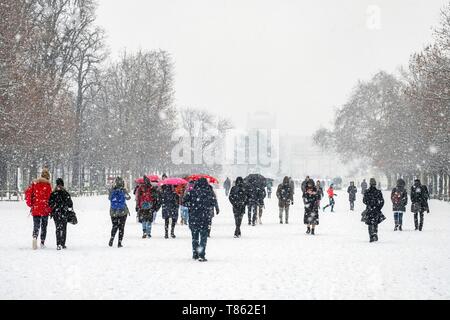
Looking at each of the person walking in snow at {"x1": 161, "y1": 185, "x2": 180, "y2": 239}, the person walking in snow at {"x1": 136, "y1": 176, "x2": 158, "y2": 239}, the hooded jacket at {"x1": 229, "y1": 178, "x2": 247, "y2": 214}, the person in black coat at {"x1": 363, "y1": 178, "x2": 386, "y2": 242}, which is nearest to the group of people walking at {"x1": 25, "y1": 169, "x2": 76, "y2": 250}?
the person walking in snow at {"x1": 136, "y1": 176, "x2": 158, "y2": 239}

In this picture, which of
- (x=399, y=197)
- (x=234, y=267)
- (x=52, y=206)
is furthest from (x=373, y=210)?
(x=52, y=206)

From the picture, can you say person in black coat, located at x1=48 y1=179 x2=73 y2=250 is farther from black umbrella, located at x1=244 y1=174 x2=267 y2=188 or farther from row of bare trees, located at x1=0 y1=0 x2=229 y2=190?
row of bare trees, located at x1=0 y1=0 x2=229 y2=190

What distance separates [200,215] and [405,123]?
55.9 meters

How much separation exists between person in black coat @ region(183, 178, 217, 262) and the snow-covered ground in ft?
1.18

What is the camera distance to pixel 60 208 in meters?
17.5

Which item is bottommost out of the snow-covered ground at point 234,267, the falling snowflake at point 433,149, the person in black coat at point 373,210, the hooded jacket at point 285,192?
the snow-covered ground at point 234,267

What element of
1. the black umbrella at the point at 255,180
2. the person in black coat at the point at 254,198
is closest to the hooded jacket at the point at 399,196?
the person in black coat at the point at 254,198

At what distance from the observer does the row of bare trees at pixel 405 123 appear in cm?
4266

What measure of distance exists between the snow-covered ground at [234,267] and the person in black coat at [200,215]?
358 millimetres

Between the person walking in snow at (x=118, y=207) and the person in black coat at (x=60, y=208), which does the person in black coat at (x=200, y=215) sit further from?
the person in black coat at (x=60, y=208)

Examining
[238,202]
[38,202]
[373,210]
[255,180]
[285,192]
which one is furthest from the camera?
[285,192]

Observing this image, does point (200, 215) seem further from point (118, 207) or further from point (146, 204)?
point (146, 204)
